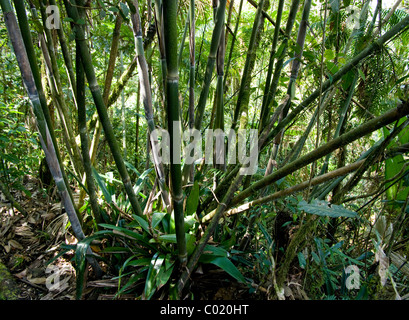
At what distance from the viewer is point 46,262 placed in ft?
4.23

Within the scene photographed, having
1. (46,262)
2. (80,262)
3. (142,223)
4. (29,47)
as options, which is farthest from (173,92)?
(46,262)

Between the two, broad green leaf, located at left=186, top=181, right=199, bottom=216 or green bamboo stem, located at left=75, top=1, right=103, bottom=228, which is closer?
green bamboo stem, located at left=75, top=1, right=103, bottom=228

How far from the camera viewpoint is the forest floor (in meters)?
1.21

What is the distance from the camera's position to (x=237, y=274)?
109cm

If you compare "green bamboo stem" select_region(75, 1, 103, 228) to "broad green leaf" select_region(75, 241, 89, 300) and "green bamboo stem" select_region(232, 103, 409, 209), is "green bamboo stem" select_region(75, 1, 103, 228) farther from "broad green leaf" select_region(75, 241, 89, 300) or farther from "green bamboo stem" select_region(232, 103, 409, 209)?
"green bamboo stem" select_region(232, 103, 409, 209)

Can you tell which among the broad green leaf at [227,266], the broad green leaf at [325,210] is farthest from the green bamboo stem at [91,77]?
the broad green leaf at [325,210]

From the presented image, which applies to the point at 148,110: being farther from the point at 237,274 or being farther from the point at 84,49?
the point at 237,274

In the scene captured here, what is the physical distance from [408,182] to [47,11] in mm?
1624

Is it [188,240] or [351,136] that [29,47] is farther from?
[351,136]

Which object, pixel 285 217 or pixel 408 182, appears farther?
pixel 285 217

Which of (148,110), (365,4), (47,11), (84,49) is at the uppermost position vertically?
(365,4)

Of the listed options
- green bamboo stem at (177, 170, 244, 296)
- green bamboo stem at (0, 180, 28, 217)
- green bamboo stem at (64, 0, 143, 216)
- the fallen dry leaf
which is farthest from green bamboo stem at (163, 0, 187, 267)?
green bamboo stem at (0, 180, 28, 217)
